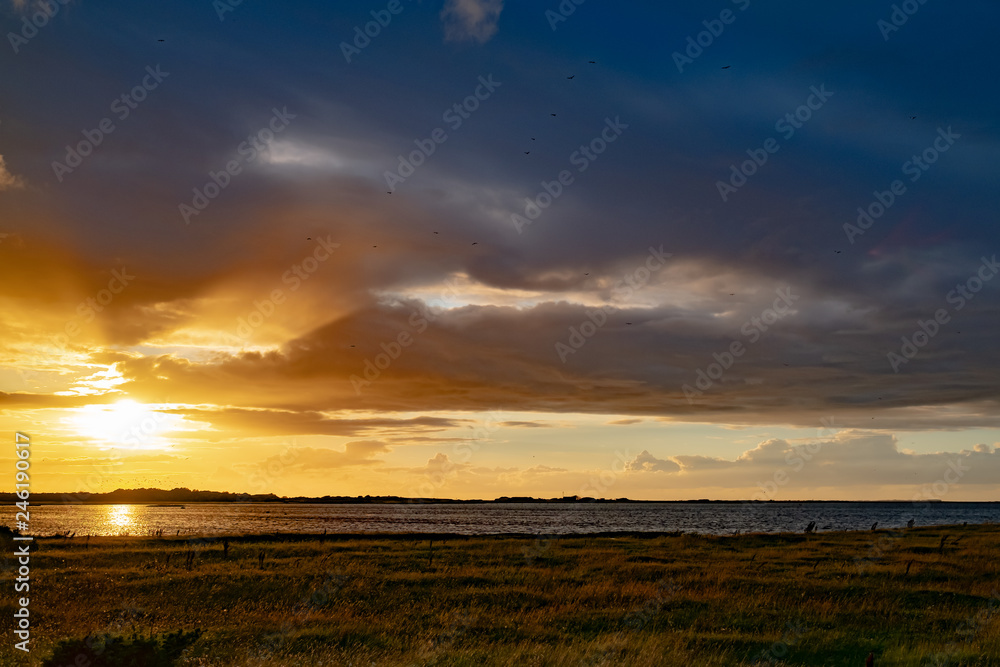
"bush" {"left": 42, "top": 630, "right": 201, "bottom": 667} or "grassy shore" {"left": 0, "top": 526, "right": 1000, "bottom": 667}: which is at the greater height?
"bush" {"left": 42, "top": 630, "right": 201, "bottom": 667}

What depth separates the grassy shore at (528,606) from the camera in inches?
704

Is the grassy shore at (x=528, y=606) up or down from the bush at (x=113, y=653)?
down

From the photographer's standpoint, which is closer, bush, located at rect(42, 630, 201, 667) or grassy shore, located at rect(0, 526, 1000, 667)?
bush, located at rect(42, 630, 201, 667)

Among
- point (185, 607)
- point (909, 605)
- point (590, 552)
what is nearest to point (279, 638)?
point (185, 607)

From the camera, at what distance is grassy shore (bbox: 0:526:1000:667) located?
58.7 feet

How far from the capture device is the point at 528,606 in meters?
26.5

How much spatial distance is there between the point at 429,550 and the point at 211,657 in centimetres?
3467

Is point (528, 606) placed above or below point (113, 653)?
below

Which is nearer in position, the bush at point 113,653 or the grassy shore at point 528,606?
the bush at point 113,653

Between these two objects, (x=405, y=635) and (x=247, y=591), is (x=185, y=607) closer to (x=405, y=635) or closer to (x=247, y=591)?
(x=247, y=591)

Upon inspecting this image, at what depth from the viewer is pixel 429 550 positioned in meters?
50.0

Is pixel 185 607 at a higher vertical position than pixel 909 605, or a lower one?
higher

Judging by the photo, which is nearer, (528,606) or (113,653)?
(113,653)

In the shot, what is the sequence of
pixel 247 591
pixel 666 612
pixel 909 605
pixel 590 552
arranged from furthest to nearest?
pixel 590 552 → pixel 247 591 → pixel 909 605 → pixel 666 612
